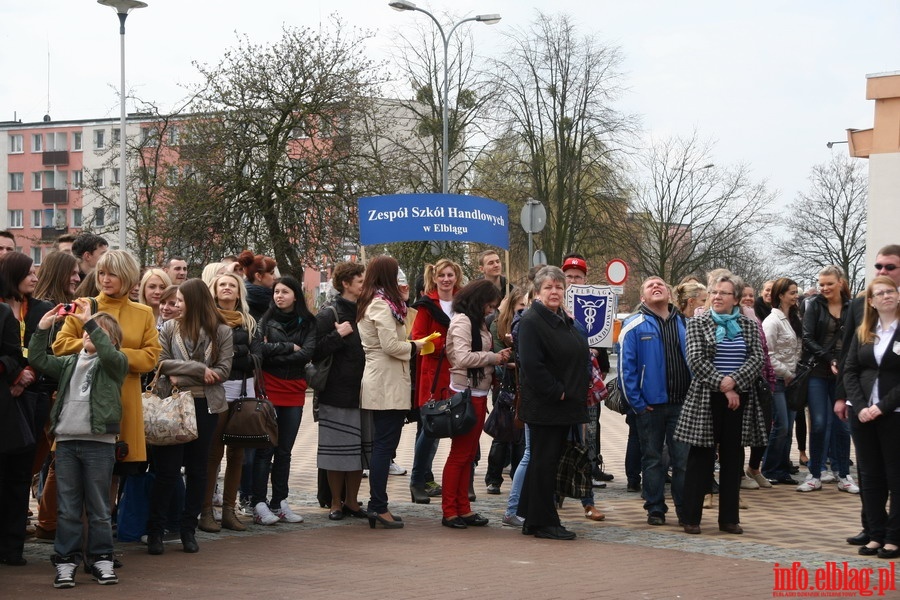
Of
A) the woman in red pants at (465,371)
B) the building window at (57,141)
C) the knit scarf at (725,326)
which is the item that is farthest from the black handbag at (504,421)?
the building window at (57,141)

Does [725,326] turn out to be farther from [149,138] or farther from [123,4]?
[149,138]

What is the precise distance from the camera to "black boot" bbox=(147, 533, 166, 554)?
A: 26.9 feet

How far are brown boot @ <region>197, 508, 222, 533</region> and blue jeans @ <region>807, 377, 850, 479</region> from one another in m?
6.11

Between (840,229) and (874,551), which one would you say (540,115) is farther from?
(874,551)

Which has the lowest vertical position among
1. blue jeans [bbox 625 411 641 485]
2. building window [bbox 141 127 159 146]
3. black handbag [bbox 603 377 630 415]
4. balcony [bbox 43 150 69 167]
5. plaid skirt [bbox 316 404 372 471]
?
blue jeans [bbox 625 411 641 485]

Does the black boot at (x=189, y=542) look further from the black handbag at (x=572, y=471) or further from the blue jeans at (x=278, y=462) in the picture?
the black handbag at (x=572, y=471)

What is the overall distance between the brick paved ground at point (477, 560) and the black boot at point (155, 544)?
0.28 ft

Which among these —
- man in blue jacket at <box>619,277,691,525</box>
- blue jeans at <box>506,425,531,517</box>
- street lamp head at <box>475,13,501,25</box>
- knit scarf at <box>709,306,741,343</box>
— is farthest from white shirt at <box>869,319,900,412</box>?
street lamp head at <box>475,13,501,25</box>

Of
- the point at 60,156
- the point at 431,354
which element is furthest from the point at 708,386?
the point at 60,156

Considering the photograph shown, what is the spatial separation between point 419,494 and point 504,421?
1.25m

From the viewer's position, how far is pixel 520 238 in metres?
51.3

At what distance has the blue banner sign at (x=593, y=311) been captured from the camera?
483 inches

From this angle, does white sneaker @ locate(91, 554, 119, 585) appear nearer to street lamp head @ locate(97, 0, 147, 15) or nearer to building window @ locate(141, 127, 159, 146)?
street lamp head @ locate(97, 0, 147, 15)

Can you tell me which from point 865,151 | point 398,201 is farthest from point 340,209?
point 398,201
